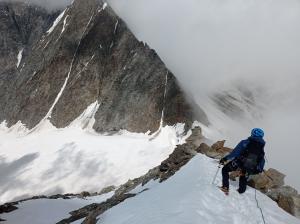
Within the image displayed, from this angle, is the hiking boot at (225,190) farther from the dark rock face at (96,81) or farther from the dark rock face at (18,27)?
the dark rock face at (18,27)

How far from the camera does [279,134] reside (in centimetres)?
12950

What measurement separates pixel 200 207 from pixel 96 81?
344 feet

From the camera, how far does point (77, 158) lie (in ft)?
319

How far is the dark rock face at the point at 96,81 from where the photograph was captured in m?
98.4

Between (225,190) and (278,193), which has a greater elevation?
(278,193)

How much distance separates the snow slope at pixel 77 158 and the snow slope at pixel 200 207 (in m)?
60.7

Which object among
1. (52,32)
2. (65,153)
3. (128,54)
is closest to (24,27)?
(52,32)

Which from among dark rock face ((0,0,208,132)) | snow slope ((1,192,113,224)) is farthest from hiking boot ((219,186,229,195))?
dark rock face ((0,0,208,132))

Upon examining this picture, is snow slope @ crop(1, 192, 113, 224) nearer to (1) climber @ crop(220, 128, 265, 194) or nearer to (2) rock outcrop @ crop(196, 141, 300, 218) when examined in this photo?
(2) rock outcrop @ crop(196, 141, 300, 218)

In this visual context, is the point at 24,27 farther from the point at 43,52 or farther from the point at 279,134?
the point at 279,134

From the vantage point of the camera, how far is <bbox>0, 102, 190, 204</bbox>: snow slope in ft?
279

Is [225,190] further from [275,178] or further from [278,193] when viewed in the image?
[275,178]

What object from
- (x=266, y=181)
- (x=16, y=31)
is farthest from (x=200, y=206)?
(x=16, y=31)

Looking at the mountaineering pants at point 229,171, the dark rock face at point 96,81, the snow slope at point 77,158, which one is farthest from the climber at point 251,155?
the dark rock face at point 96,81
